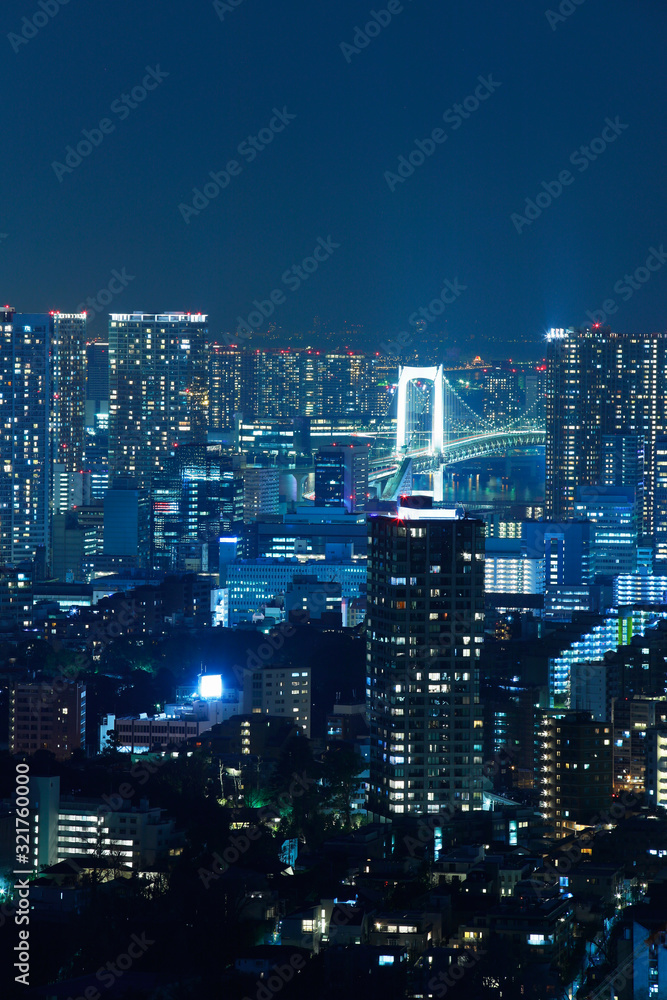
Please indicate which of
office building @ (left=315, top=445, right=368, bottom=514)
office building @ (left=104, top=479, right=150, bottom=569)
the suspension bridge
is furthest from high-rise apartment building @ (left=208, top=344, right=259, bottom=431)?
office building @ (left=104, top=479, right=150, bottom=569)

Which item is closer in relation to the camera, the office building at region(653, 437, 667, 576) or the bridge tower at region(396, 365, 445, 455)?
the office building at region(653, 437, 667, 576)

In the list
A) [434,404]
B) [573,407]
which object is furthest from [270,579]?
[434,404]

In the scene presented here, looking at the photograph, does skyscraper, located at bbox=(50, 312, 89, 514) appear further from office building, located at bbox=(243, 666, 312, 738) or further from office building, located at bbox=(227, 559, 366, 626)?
office building, located at bbox=(243, 666, 312, 738)

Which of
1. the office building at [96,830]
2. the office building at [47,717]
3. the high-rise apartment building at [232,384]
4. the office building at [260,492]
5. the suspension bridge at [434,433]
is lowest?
the office building at [96,830]

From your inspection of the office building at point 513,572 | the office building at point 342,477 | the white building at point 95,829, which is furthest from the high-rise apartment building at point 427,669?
the office building at point 342,477

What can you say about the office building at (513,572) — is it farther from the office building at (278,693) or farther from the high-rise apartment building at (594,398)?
the office building at (278,693)

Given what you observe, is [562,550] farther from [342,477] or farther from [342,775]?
[342,775]

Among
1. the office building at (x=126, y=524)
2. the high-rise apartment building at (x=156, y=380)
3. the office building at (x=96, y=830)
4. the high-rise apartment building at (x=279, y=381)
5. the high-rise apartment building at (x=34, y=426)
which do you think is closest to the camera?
the office building at (x=96, y=830)
